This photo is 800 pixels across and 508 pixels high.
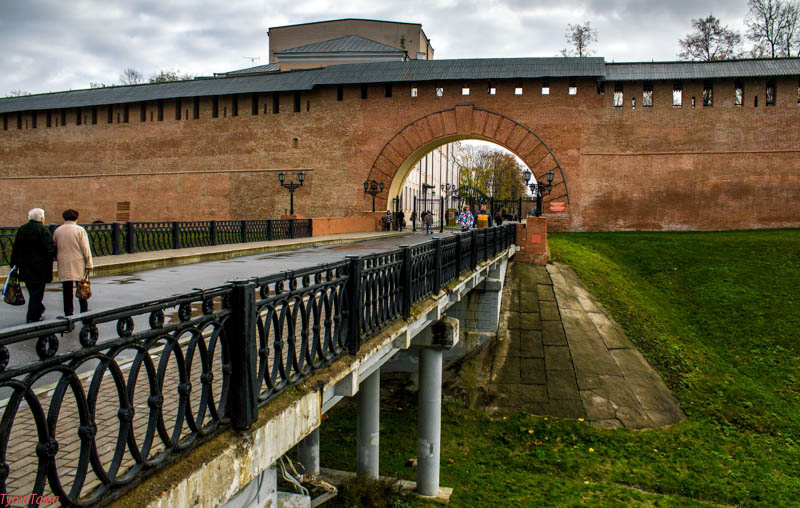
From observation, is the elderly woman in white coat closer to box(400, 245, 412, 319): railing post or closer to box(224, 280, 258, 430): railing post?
box(400, 245, 412, 319): railing post

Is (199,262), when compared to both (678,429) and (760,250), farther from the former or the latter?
(760,250)

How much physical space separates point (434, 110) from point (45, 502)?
28219mm

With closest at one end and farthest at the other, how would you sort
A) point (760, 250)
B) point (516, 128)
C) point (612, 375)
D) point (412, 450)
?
point (412, 450) < point (612, 375) < point (760, 250) < point (516, 128)

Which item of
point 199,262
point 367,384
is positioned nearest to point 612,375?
point 367,384

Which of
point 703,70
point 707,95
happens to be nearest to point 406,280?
point 703,70

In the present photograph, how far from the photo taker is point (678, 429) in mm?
12227

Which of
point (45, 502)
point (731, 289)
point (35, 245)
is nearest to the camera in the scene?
point (45, 502)

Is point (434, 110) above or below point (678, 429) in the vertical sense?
above

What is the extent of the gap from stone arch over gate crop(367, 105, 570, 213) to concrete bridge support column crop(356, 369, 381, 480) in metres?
19.8

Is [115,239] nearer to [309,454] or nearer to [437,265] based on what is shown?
[309,454]

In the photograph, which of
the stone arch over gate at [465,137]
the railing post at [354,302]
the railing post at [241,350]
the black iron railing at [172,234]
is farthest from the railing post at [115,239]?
the stone arch over gate at [465,137]

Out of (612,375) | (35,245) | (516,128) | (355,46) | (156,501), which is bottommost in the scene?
(612,375)

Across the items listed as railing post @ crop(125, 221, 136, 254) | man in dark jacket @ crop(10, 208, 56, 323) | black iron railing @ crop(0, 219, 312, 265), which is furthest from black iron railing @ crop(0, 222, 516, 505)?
railing post @ crop(125, 221, 136, 254)

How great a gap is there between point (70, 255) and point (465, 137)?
25012 millimetres
